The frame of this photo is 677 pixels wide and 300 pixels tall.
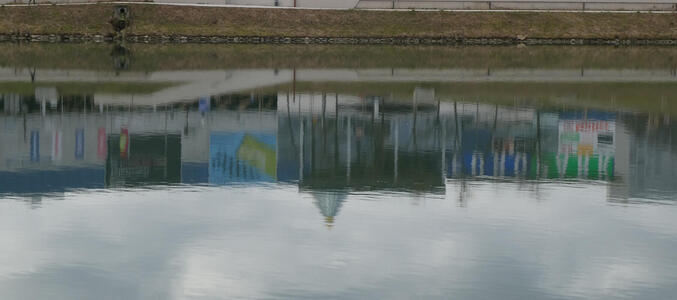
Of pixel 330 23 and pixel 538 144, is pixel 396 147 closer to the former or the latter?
pixel 538 144

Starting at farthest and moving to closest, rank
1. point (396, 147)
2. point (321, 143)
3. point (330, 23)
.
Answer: point (330, 23)
point (321, 143)
point (396, 147)

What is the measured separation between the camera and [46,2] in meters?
91.8

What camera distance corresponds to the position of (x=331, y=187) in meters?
27.5

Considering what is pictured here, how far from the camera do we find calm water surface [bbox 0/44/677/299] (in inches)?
760

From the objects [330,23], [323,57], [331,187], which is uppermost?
[330,23]

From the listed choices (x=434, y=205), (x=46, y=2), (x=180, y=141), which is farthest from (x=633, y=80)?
(x=46, y=2)

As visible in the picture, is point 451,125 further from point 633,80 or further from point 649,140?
point 633,80

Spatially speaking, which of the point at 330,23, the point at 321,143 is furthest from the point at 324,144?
the point at 330,23

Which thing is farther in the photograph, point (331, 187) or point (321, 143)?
point (321, 143)

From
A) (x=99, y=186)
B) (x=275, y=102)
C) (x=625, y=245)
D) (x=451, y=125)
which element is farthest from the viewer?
→ (x=275, y=102)

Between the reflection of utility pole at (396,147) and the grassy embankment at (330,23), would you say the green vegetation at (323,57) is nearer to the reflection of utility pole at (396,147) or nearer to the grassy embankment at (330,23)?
the grassy embankment at (330,23)

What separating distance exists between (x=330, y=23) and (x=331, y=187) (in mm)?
64707

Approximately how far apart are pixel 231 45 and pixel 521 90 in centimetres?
3325

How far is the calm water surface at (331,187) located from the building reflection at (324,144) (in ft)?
0.40
